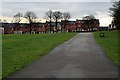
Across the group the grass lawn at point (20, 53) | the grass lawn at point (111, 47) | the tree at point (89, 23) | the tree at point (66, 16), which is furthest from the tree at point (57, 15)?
the grass lawn at point (20, 53)

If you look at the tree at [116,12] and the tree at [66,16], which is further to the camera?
the tree at [66,16]

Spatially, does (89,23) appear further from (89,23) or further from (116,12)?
(116,12)

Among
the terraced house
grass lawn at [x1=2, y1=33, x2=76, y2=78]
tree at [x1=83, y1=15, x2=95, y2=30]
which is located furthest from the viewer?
the terraced house

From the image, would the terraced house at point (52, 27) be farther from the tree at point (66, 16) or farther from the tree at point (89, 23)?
the tree at point (66, 16)

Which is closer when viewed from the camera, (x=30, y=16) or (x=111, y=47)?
(x=111, y=47)

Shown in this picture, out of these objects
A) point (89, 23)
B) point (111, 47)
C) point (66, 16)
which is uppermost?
point (66, 16)

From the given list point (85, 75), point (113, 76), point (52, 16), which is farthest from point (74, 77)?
point (52, 16)

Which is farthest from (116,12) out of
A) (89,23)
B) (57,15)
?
(89,23)

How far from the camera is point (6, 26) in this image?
555 feet

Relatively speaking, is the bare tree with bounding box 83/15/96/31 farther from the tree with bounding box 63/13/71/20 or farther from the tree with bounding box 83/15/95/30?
the tree with bounding box 63/13/71/20

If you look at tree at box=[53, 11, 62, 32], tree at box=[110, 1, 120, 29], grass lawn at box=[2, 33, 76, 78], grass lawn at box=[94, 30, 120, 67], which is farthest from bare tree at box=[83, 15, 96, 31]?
grass lawn at box=[2, 33, 76, 78]

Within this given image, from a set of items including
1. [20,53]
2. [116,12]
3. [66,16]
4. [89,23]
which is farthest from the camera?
[89,23]

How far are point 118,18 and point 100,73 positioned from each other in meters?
52.8

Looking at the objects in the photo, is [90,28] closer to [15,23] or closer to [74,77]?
[15,23]
